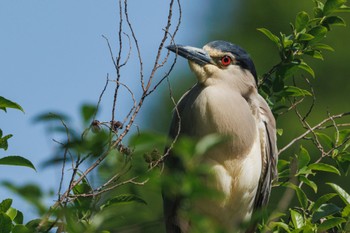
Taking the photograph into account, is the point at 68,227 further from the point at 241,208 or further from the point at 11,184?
the point at 241,208

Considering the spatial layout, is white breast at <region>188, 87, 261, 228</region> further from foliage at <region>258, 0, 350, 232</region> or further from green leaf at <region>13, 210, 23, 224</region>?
green leaf at <region>13, 210, 23, 224</region>

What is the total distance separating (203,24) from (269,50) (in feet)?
10.2

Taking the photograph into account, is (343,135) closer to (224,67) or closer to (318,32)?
(318,32)

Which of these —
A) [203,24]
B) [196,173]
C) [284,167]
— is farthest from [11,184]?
[203,24]

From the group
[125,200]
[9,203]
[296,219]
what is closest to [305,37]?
[296,219]

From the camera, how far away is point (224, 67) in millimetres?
4023

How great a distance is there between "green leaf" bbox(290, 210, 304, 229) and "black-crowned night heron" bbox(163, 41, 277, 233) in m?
0.54

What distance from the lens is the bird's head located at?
3.96 metres

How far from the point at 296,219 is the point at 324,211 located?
15cm

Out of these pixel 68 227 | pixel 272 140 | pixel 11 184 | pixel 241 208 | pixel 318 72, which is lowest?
pixel 318 72

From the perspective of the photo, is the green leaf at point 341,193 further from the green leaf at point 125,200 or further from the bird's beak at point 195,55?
the green leaf at point 125,200

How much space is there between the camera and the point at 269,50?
679 inches

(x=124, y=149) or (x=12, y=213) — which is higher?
(x=124, y=149)

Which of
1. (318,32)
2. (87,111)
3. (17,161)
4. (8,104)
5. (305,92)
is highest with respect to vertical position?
(87,111)
